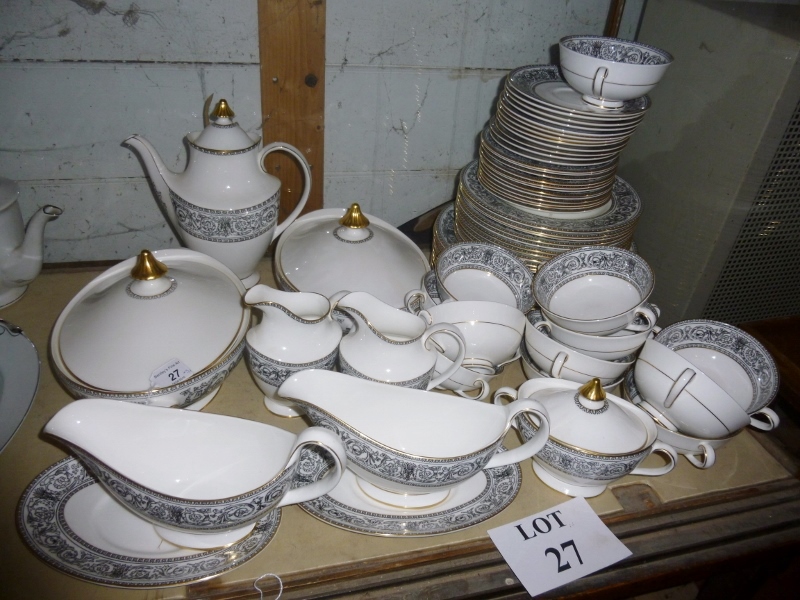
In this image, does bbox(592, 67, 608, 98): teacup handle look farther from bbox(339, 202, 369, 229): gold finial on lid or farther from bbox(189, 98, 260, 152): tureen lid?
bbox(189, 98, 260, 152): tureen lid

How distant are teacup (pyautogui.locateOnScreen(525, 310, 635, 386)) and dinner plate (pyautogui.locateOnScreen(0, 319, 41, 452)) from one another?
2.68 ft

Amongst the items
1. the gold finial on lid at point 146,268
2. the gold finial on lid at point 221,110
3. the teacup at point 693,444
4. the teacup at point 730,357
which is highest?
the gold finial on lid at point 221,110

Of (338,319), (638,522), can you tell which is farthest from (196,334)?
(638,522)

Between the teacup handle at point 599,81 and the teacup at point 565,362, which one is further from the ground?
the teacup handle at point 599,81

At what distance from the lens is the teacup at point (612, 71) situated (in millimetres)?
A: 987

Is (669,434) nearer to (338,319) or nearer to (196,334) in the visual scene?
(338,319)

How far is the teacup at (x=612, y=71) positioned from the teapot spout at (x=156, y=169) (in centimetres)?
73

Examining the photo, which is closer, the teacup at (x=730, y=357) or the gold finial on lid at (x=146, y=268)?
the gold finial on lid at (x=146, y=268)

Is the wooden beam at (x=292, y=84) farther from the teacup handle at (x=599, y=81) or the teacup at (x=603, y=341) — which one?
the teacup at (x=603, y=341)

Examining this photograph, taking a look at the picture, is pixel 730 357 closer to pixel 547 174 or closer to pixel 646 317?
pixel 646 317

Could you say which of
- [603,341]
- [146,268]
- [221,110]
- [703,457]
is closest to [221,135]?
[221,110]

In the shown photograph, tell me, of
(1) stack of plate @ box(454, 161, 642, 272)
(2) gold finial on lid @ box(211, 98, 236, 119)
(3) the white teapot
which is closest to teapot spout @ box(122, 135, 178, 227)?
(3) the white teapot

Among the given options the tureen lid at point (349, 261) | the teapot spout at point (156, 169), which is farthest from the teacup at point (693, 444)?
the teapot spout at point (156, 169)

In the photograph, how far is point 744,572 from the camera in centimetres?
105
